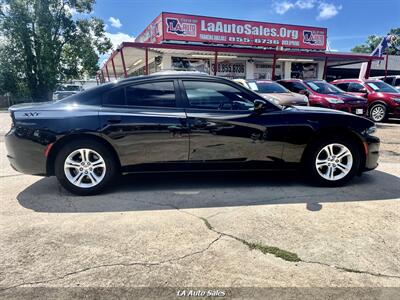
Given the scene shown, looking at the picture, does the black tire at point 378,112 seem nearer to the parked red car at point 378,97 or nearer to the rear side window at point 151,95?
the parked red car at point 378,97

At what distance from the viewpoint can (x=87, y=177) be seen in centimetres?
411

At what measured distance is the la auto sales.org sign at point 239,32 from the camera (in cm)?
1636

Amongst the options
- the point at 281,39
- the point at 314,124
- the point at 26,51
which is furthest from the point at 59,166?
the point at 26,51

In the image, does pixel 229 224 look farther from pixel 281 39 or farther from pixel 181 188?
pixel 281 39

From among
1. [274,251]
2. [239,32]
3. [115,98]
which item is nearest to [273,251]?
[274,251]

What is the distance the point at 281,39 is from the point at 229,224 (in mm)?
17721

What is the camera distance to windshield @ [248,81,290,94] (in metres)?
10.7

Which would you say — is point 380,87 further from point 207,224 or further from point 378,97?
point 207,224

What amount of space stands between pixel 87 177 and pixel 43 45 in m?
32.3

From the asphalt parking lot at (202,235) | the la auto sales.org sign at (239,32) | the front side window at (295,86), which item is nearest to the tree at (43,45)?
the la auto sales.org sign at (239,32)

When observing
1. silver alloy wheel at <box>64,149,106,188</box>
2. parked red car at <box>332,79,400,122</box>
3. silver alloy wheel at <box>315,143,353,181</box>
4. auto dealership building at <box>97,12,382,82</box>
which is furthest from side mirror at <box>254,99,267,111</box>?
auto dealership building at <box>97,12,382,82</box>

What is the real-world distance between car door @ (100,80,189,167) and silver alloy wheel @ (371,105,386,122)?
1104cm

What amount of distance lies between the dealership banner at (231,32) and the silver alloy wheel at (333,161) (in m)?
13.3

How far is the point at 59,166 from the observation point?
4.02m
